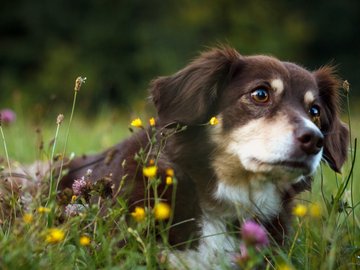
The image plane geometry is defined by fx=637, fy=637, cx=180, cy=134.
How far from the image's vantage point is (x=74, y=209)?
2740 millimetres

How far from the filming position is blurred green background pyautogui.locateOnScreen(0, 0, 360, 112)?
17.0 meters

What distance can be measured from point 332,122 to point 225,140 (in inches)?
31.0

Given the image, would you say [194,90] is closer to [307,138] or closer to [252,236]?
[307,138]

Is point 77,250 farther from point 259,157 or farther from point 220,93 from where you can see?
point 220,93

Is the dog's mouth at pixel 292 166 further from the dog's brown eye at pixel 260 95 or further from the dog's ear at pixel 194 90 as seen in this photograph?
the dog's ear at pixel 194 90

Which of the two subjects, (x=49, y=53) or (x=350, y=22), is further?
(x=350, y=22)

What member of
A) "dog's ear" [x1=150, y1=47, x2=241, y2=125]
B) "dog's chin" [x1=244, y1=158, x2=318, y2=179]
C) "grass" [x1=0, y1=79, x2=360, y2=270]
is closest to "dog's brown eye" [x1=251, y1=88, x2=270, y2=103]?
"dog's ear" [x1=150, y1=47, x2=241, y2=125]

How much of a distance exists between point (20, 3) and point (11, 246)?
57.2 ft

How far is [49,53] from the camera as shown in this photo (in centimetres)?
1752

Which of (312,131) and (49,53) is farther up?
(312,131)

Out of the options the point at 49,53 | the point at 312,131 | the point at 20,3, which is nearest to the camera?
the point at 312,131

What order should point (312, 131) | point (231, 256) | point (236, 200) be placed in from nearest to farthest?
1. point (312, 131)
2. point (231, 256)
3. point (236, 200)

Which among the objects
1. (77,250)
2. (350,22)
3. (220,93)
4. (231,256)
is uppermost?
(220,93)

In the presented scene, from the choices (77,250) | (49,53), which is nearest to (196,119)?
(77,250)
